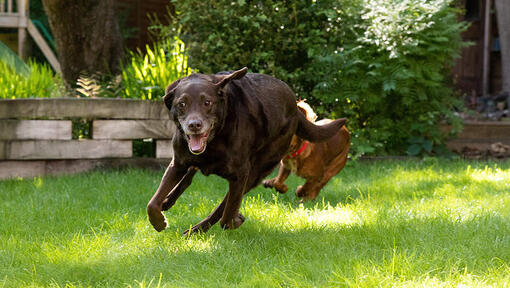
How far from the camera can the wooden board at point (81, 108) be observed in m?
6.12

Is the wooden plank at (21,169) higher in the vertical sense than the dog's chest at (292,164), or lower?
lower

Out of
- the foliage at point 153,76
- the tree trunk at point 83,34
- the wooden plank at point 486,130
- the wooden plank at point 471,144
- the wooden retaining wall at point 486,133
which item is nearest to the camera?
the foliage at point 153,76

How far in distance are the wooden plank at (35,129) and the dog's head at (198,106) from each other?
3.27 meters

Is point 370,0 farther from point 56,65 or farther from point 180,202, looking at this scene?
point 56,65

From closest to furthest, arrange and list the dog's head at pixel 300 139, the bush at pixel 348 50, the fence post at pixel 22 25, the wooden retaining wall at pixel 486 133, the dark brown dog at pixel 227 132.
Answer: the dark brown dog at pixel 227 132 → the dog's head at pixel 300 139 → the bush at pixel 348 50 → the wooden retaining wall at pixel 486 133 → the fence post at pixel 22 25

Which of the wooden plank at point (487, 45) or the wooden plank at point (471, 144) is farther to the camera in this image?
the wooden plank at point (487, 45)

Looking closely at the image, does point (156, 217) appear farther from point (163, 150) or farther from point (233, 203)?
point (163, 150)

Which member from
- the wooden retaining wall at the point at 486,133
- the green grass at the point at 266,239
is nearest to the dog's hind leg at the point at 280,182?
the green grass at the point at 266,239

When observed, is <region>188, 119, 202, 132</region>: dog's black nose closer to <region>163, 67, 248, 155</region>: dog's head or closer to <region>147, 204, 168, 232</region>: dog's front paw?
<region>163, 67, 248, 155</region>: dog's head

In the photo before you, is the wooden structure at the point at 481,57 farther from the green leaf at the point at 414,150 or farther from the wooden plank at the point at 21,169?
the wooden plank at the point at 21,169

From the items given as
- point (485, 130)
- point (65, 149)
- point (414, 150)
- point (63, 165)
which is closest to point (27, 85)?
point (65, 149)

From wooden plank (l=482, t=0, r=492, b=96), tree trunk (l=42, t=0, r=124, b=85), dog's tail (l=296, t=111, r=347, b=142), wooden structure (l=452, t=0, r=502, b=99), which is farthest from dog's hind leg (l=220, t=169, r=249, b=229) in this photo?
wooden plank (l=482, t=0, r=492, b=96)

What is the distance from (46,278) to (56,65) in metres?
9.25

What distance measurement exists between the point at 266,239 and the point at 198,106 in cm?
104
